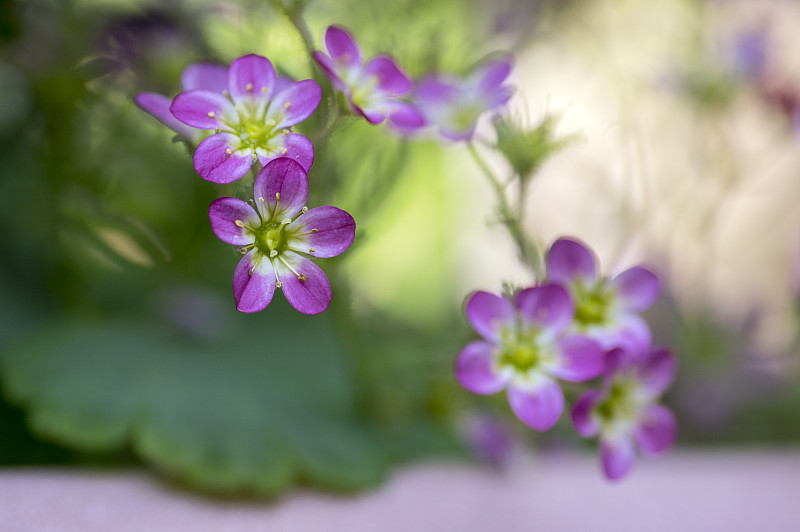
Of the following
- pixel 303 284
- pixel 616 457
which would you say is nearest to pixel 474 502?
pixel 616 457

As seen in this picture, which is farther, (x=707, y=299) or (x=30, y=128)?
(x=707, y=299)

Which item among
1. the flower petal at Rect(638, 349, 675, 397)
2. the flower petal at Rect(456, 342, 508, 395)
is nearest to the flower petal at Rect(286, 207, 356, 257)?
the flower petal at Rect(456, 342, 508, 395)

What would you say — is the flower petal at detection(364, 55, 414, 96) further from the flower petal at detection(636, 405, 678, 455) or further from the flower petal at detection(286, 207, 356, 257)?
the flower petal at detection(636, 405, 678, 455)

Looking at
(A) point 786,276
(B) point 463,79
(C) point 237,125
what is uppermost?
(A) point 786,276

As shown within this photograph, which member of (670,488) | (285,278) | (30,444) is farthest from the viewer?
(670,488)

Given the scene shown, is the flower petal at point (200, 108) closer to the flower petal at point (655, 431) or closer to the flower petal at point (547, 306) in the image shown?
the flower petal at point (547, 306)

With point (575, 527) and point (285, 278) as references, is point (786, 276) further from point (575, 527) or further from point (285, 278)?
point (285, 278)

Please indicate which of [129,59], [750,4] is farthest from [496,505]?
[750,4]
